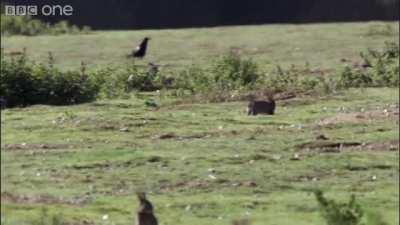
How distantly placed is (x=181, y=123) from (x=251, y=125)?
0.83 m

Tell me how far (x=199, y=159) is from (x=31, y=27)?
25.1 meters

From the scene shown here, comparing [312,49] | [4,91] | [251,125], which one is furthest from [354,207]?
[312,49]

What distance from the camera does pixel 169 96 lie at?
21.7 metres

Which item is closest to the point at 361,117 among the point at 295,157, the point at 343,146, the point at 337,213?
the point at 343,146

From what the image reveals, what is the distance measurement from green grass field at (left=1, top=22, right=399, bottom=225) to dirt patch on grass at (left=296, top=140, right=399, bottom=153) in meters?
0.02

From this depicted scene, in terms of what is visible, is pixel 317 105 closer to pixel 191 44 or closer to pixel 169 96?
pixel 169 96

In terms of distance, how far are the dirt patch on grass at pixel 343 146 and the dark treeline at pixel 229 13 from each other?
2206 centimetres

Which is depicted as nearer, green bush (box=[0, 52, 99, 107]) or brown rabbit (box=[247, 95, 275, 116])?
brown rabbit (box=[247, 95, 275, 116])

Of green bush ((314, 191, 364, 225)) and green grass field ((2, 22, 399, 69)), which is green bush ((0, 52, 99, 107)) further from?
green bush ((314, 191, 364, 225))

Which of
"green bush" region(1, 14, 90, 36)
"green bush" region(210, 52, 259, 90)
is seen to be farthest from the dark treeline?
"green bush" region(210, 52, 259, 90)

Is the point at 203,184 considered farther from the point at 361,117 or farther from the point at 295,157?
the point at 361,117

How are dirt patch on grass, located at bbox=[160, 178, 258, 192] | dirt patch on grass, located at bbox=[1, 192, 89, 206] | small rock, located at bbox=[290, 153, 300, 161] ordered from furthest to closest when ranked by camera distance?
small rock, located at bbox=[290, 153, 300, 161] < dirt patch on grass, located at bbox=[160, 178, 258, 192] < dirt patch on grass, located at bbox=[1, 192, 89, 206]

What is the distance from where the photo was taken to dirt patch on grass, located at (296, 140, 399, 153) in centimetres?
1527

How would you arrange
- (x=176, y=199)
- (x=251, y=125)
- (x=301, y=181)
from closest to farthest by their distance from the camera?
1. (x=176, y=199)
2. (x=301, y=181)
3. (x=251, y=125)
